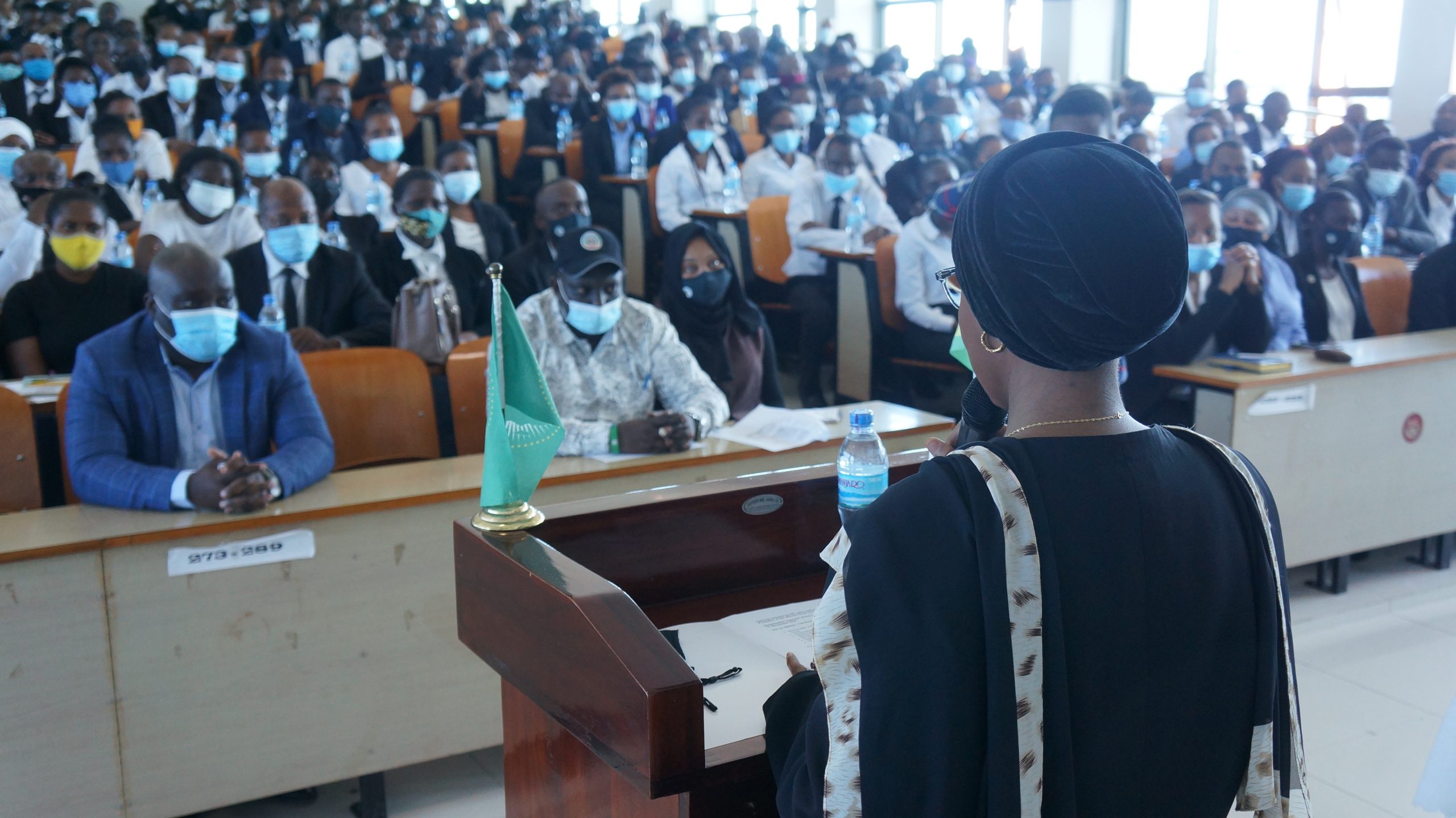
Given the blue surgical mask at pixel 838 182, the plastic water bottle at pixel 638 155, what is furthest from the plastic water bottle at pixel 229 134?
the blue surgical mask at pixel 838 182

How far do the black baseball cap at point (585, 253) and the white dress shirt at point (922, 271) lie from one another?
1.94 meters

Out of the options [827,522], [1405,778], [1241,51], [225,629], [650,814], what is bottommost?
[1405,778]

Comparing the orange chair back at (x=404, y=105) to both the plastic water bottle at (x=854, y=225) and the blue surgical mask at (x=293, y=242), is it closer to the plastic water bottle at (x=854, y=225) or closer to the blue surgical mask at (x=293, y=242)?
the plastic water bottle at (x=854, y=225)

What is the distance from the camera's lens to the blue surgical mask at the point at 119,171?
616 centimetres

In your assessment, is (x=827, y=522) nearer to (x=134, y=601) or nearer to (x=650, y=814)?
(x=650, y=814)

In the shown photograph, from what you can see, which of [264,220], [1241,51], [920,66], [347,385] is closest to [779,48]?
[920,66]

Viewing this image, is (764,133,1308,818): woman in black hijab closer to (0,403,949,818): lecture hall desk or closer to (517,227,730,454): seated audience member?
(0,403,949,818): lecture hall desk

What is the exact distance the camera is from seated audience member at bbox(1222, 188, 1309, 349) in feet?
14.7

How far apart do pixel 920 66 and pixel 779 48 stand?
3.65 m

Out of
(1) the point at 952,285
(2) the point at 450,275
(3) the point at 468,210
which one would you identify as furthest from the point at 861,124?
(1) the point at 952,285

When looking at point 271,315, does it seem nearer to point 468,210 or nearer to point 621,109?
point 468,210

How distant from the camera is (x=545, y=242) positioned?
15.8 ft

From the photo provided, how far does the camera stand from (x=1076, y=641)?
0.93 m

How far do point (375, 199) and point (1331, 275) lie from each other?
15.2ft
